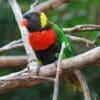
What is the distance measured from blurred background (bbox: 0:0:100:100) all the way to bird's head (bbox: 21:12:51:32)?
1.26 metres

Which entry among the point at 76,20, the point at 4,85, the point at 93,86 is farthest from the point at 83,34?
the point at 4,85

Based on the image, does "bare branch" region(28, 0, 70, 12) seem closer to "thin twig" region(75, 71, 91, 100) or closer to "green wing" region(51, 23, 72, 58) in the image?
"green wing" region(51, 23, 72, 58)

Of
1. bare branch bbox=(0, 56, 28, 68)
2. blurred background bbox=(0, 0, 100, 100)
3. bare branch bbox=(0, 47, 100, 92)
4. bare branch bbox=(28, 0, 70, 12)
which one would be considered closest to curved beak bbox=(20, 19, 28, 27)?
bare branch bbox=(0, 47, 100, 92)

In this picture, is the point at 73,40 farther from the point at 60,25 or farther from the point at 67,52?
the point at 60,25

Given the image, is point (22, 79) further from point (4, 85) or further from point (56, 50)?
point (56, 50)

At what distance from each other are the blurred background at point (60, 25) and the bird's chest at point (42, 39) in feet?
4.16

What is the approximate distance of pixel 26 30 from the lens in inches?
92.7

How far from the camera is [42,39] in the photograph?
227 centimetres

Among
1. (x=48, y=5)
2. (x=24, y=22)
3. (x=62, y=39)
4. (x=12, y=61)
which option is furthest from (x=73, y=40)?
(x=48, y=5)

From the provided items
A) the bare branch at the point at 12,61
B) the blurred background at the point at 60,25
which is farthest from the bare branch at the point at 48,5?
the blurred background at the point at 60,25

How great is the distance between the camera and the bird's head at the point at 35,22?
7.45ft

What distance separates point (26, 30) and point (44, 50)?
6.1 inches

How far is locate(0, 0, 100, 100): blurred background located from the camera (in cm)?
365

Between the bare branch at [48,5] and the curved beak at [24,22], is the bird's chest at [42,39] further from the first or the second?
the bare branch at [48,5]
